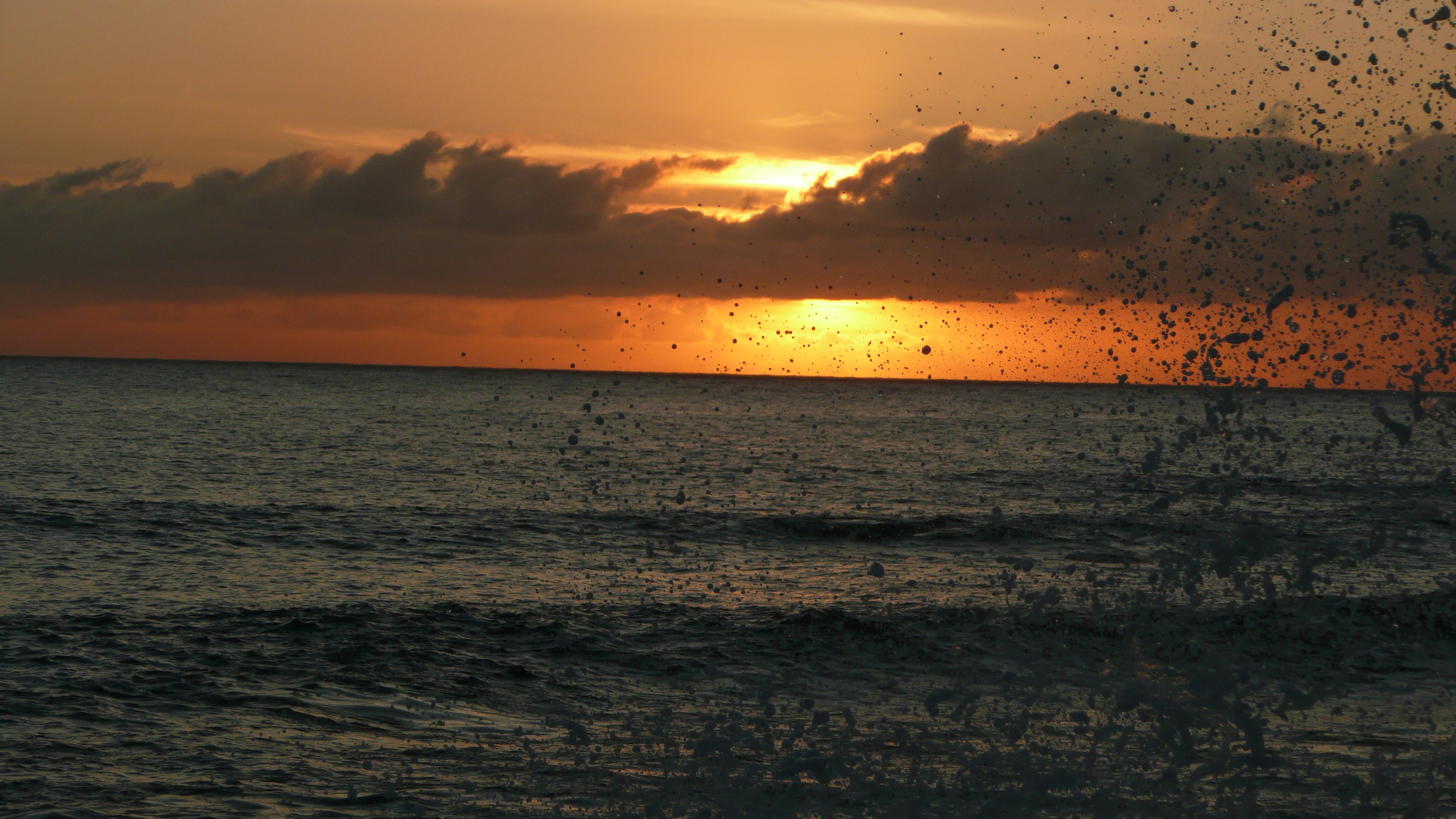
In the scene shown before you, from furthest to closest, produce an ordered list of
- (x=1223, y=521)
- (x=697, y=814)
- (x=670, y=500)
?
(x=670, y=500)
(x=1223, y=521)
(x=697, y=814)

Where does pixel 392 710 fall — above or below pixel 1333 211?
below

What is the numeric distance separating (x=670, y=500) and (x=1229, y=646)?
77.3ft

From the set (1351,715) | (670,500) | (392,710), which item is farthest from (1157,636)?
(670,500)

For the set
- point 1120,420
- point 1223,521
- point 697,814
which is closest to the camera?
point 697,814

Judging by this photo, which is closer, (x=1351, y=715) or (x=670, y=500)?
(x=1351, y=715)

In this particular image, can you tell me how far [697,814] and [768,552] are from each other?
17287mm

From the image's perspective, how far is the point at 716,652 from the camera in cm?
1611

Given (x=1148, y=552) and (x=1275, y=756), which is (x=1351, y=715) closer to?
(x=1275, y=756)

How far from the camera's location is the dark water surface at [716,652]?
10.3 m

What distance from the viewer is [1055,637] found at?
16656 mm

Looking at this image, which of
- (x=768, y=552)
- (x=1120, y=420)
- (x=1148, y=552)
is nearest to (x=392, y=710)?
(x=768, y=552)

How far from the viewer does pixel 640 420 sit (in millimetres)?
99062

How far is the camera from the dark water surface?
10.3 m

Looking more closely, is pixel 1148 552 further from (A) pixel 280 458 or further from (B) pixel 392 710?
(A) pixel 280 458
